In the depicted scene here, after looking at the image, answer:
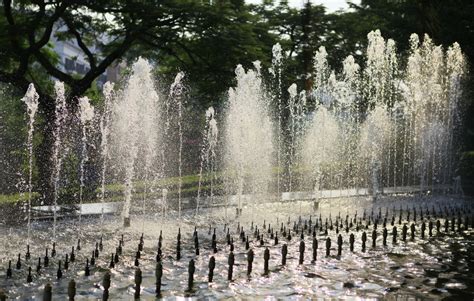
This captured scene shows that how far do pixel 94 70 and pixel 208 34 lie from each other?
6.20 metres

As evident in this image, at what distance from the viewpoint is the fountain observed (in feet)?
37.2

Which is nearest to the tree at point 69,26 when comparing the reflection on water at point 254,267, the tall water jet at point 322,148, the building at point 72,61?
the reflection on water at point 254,267

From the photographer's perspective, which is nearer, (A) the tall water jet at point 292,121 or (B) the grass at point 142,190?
(B) the grass at point 142,190

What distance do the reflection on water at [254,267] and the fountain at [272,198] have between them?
0.19 feet

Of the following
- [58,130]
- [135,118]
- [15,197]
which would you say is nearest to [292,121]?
[58,130]

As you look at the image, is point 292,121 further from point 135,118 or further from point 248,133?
point 135,118

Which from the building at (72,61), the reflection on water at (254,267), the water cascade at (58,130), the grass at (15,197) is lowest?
the reflection on water at (254,267)

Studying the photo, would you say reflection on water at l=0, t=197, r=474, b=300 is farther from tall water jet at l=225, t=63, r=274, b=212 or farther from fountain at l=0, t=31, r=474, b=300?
tall water jet at l=225, t=63, r=274, b=212

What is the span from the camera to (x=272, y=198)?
26.7 metres

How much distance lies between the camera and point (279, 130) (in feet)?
149

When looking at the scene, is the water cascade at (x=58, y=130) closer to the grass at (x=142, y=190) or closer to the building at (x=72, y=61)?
the grass at (x=142, y=190)

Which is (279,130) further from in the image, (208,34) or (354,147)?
(208,34)

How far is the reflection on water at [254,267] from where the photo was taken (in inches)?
412

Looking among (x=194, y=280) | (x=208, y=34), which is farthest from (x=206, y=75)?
(x=194, y=280)
